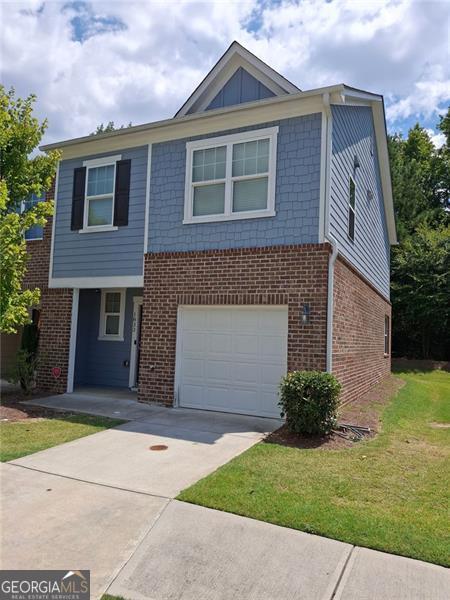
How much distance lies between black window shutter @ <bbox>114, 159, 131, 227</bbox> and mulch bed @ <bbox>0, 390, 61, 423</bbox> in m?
4.30

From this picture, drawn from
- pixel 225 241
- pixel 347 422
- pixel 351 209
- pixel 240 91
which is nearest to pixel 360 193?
pixel 351 209

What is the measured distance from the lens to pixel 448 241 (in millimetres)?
24109

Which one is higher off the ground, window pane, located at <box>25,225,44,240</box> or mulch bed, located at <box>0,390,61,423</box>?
window pane, located at <box>25,225,44,240</box>

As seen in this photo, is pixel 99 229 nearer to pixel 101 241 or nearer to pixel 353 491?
pixel 101 241

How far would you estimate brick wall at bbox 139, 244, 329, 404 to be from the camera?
8406 millimetres

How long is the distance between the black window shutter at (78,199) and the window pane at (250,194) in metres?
4.03

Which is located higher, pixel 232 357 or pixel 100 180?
pixel 100 180

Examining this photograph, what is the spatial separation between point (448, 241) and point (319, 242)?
730 inches

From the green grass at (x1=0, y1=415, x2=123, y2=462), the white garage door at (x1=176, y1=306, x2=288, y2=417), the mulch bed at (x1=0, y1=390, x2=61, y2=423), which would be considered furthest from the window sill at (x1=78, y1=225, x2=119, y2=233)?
the green grass at (x1=0, y1=415, x2=123, y2=462)

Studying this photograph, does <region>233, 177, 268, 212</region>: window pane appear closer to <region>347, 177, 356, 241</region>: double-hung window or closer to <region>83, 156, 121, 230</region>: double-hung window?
<region>347, 177, 356, 241</region>: double-hung window

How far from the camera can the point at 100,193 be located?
11078 millimetres

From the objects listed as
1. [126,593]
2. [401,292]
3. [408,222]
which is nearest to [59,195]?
[126,593]

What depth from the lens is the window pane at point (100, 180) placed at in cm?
1098

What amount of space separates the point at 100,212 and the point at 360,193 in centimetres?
649
